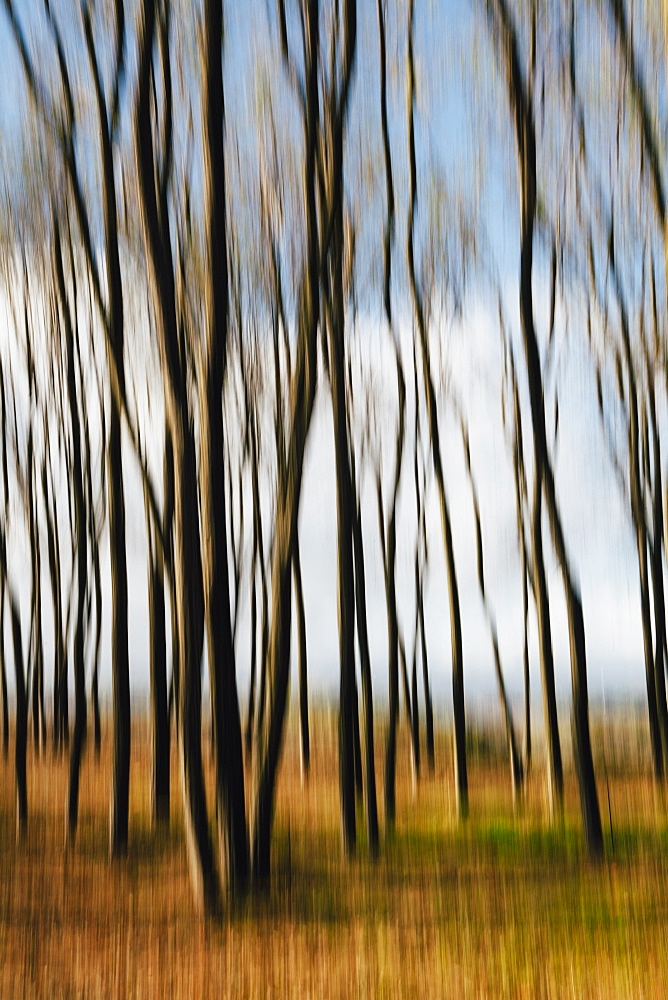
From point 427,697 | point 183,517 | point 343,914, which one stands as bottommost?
point 343,914

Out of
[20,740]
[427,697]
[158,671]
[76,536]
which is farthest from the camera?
[427,697]

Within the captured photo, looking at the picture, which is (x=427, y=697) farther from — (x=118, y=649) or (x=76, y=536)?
(x=118, y=649)

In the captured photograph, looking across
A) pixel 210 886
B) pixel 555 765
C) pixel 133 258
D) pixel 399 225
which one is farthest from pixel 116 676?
pixel 399 225

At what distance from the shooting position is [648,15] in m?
5.84

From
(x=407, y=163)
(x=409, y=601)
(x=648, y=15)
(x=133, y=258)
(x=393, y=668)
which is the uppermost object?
(x=648, y=15)

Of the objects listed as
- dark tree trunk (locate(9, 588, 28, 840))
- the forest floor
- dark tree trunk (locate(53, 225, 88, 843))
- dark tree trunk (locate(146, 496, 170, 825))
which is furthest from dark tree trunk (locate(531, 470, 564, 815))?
dark tree trunk (locate(9, 588, 28, 840))

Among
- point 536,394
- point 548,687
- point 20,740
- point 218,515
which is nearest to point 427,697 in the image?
point 548,687

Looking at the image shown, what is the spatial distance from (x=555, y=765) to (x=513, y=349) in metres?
3.24

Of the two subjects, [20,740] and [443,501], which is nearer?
[20,740]

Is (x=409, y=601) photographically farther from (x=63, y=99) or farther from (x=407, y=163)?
(x=63, y=99)

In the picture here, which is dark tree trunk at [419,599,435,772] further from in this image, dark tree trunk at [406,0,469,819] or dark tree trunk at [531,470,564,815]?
dark tree trunk at [531,470,564,815]

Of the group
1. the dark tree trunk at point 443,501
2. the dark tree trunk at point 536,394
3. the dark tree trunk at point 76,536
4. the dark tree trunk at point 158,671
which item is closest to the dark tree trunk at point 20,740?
the dark tree trunk at point 76,536

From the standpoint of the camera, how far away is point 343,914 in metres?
4.48

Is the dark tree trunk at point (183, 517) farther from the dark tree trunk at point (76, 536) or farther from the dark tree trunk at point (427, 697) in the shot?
the dark tree trunk at point (427, 697)
